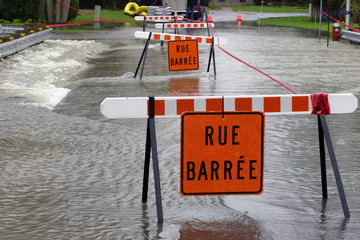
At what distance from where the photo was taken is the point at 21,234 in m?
5.16

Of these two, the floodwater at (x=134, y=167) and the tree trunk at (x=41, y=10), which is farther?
the tree trunk at (x=41, y=10)

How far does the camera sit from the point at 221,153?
5445mm

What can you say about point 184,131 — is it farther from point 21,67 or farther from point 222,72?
point 21,67

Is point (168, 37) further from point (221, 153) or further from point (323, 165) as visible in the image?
point (221, 153)

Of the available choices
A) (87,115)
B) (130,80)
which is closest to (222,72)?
(130,80)

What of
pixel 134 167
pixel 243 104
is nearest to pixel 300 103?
pixel 243 104

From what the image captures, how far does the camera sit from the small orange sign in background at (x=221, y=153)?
213 inches

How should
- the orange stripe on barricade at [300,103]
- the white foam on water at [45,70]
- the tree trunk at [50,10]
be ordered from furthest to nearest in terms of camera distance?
the tree trunk at [50,10]
the white foam on water at [45,70]
the orange stripe on barricade at [300,103]

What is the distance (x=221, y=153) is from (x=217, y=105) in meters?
0.38

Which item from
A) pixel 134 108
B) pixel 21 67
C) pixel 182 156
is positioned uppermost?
pixel 134 108

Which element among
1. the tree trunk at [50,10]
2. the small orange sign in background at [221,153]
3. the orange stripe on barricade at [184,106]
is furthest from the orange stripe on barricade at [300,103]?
the tree trunk at [50,10]

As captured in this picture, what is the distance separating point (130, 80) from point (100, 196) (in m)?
8.23

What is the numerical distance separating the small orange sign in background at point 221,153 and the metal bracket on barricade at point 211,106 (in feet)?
0.30

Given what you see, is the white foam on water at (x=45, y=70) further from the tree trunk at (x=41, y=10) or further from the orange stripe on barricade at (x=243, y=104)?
the tree trunk at (x=41, y=10)
